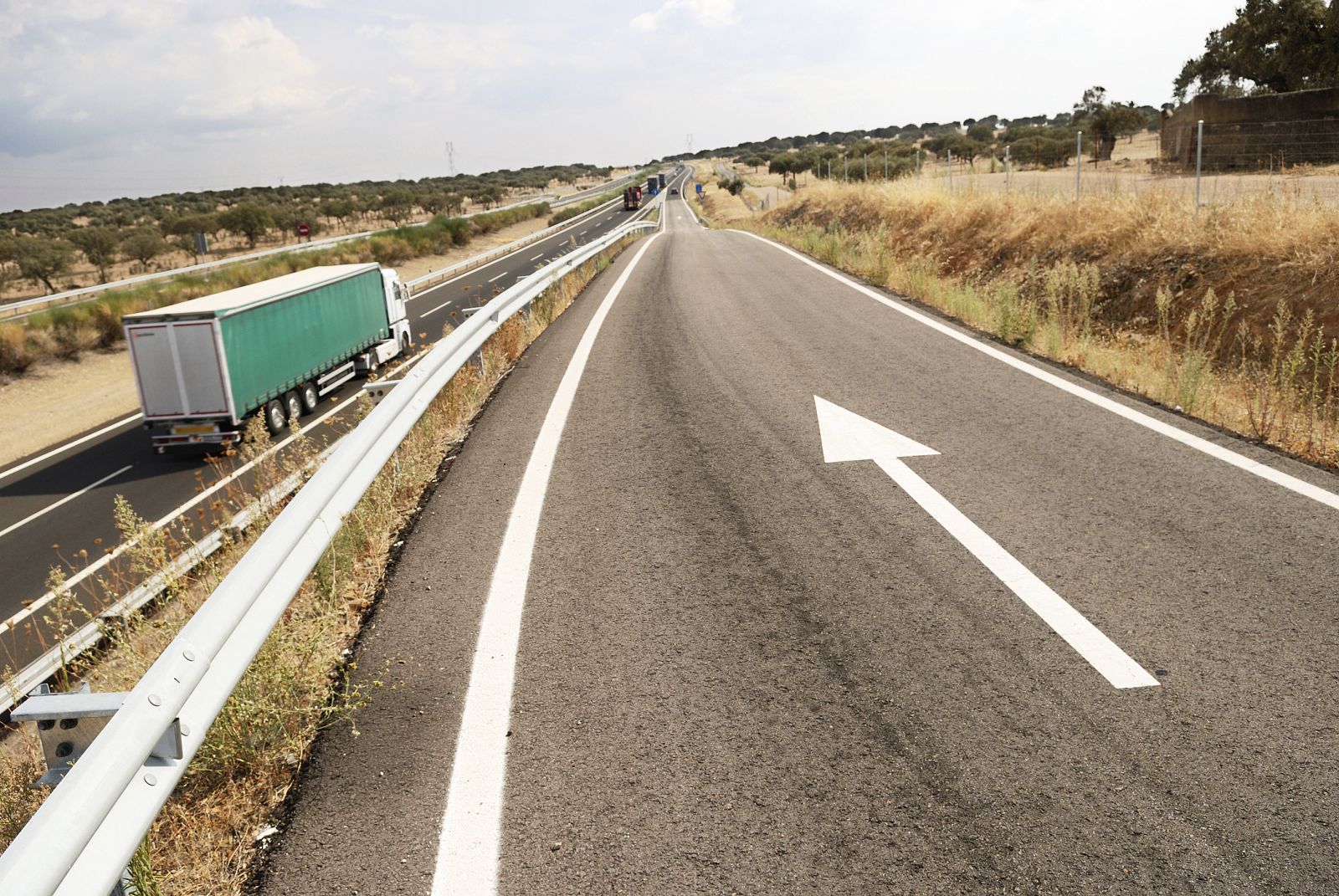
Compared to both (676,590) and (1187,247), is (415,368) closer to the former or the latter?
(676,590)

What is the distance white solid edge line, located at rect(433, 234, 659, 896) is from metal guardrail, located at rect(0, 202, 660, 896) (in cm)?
84

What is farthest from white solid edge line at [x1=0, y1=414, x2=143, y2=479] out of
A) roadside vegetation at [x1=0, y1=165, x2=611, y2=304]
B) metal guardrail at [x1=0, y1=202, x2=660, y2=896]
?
roadside vegetation at [x1=0, y1=165, x2=611, y2=304]

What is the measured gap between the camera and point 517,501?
5980mm

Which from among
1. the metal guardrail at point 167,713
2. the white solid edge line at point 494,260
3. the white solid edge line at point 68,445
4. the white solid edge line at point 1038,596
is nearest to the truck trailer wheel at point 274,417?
the white solid edge line at point 68,445

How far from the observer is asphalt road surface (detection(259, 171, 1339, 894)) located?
9.04 feet

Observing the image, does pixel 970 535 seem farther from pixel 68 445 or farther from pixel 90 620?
pixel 68 445

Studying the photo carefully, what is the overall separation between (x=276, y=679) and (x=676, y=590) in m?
1.91

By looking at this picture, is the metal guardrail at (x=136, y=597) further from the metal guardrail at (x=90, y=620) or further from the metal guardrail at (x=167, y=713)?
the metal guardrail at (x=167, y=713)

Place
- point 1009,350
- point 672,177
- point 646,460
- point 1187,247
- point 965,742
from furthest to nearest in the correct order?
point 672,177
point 1187,247
point 1009,350
point 646,460
point 965,742

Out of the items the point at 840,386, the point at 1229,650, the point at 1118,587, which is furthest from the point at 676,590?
the point at 840,386

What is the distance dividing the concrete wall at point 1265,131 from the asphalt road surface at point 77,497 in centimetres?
2504

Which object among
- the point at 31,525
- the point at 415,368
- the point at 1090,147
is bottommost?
the point at 31,525

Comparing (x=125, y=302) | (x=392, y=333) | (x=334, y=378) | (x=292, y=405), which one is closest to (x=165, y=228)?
(x=125, y=302)

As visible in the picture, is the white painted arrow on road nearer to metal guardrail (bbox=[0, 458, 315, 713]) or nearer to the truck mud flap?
metal guardrail (bbox=[0, 458, 315, 713])
